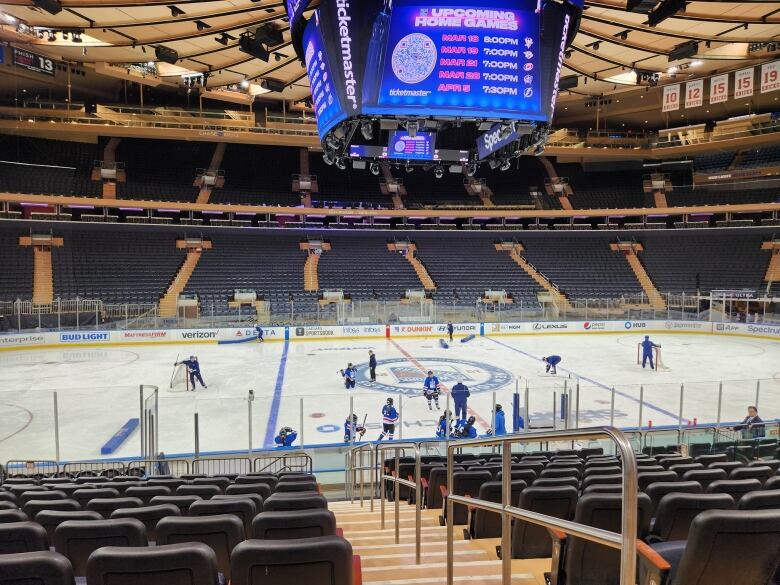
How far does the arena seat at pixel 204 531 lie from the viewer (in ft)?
9.40

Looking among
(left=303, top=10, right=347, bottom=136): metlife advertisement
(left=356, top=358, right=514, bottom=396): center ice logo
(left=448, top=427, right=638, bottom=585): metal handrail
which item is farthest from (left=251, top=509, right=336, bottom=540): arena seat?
(left=356, top=358, right=514, bottom=396): center ice logo

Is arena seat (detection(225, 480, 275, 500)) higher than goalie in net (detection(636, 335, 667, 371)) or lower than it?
higher

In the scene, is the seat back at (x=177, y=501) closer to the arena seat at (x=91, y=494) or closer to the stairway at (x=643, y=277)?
the arena seat at (x=91, y=494)

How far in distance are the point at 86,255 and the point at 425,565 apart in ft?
123

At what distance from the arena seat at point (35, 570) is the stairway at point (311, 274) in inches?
1385

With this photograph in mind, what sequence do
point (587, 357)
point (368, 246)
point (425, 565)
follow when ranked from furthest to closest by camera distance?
point (368, 246) → point (587, 357) → point (425, 565)

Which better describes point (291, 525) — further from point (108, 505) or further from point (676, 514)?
point (676, 514)

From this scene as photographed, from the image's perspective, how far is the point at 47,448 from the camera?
10.9 meters

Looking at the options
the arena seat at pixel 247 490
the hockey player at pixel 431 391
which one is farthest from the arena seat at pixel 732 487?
the hockey player at pixel 431 391

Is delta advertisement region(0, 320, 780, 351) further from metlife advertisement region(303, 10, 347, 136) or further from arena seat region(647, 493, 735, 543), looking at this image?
arena seat region(647, 493, 735, 543)

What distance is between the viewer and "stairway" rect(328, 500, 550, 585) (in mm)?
3766

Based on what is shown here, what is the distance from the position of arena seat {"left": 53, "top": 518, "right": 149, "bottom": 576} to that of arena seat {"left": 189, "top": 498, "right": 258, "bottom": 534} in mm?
741

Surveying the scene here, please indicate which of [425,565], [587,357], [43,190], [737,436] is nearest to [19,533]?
[425,565]

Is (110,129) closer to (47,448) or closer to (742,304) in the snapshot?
(47,448)
